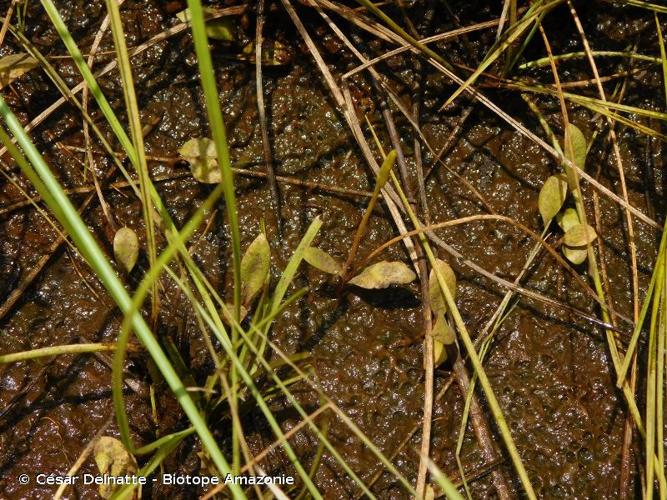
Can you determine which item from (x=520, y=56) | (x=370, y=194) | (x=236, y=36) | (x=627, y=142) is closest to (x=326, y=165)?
(x=370, y=194)

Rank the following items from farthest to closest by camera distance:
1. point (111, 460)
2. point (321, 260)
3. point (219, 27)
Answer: point (219, 27) < point (321, 260) < point (111, 460)

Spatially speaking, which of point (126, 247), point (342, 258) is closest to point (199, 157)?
point (126, 247)

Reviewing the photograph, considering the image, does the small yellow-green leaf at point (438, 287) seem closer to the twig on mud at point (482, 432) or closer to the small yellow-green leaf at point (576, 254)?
the twig on mud at point (482, 432)

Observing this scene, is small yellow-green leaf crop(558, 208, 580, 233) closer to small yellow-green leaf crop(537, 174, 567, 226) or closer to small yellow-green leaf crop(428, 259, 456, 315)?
small yellow-green leaf crop(537, 174, 567, 226)

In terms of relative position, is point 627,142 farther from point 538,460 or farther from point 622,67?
point 538,460

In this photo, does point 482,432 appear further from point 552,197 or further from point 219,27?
point 219,27
